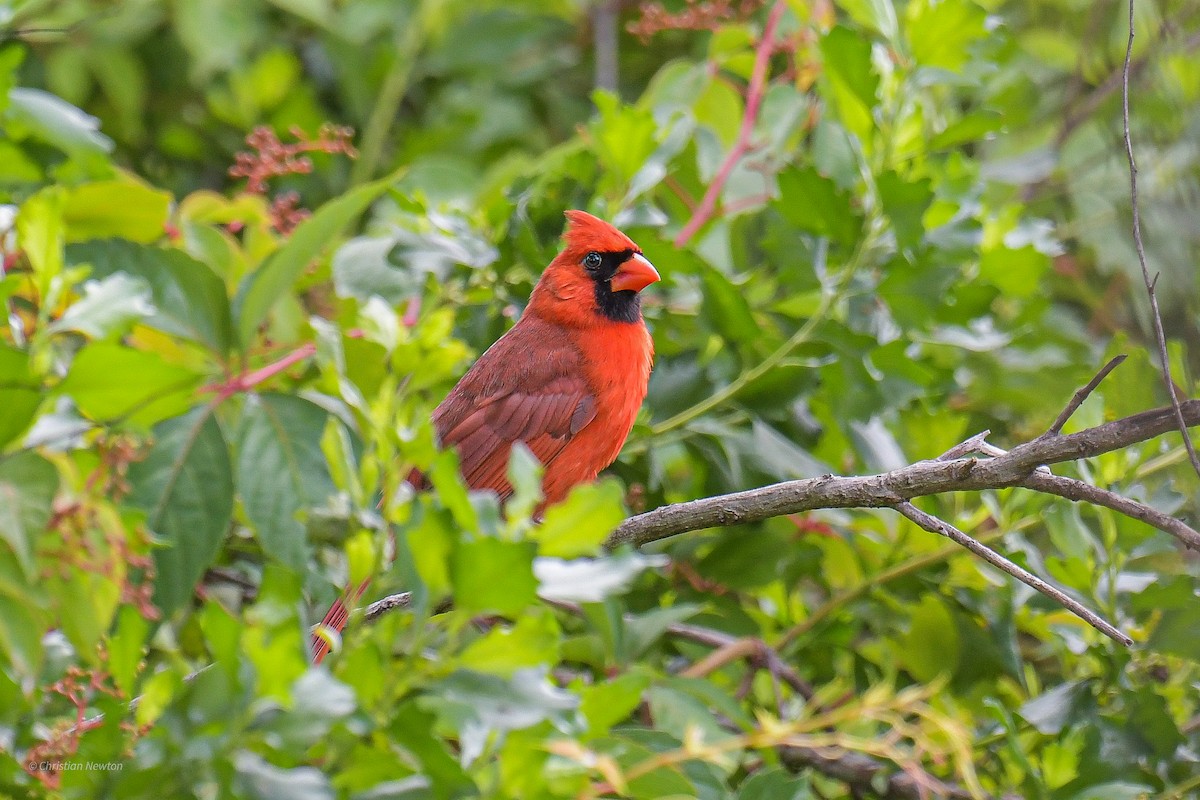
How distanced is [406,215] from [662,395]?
0.77m

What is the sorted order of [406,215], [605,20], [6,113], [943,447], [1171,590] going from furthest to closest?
[605,20] → [406,215] → [943,447] → [6,113] → [1171,590]

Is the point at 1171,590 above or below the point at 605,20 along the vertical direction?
below

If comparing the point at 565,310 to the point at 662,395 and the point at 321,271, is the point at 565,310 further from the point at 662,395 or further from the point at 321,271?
the point at 321,271

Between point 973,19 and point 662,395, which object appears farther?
point 662,395

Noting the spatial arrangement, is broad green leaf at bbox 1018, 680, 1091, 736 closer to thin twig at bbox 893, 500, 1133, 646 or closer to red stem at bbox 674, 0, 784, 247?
thin twig at bbox 893, 500, 1133, 646

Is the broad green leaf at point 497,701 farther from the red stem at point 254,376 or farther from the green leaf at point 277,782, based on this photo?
the red stem at point 254,376

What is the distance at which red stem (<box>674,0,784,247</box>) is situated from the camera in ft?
10.2

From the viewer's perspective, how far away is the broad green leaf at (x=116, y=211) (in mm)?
2664

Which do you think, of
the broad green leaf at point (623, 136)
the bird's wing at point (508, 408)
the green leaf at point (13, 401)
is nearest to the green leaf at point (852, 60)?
the broad green leaf at point (623, 136)

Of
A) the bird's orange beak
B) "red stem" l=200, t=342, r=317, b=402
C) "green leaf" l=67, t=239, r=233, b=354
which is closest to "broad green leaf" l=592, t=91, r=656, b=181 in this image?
the bird's orange beak

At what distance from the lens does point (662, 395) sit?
296 centimetres

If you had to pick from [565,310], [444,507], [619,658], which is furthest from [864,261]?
[444,507]

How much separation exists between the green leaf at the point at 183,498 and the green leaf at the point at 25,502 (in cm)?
33

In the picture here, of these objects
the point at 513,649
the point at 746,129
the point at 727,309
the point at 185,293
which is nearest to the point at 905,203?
the point at 727,309
